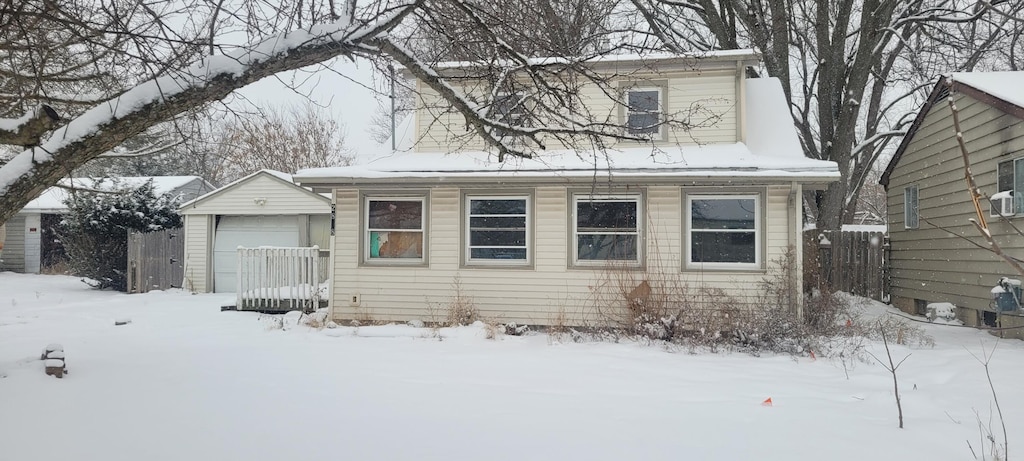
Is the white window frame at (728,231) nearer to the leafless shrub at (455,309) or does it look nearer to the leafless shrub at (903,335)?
the leafless shrub at (903,335)

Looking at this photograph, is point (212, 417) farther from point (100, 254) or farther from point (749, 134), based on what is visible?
point (100, 254)

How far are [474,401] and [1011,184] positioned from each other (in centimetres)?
902

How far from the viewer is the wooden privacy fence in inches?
581

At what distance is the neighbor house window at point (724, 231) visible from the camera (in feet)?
32.6

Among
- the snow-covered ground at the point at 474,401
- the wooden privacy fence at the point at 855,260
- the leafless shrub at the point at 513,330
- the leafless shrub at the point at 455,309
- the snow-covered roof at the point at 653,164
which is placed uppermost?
the snow-covered roof at the point at 653,164

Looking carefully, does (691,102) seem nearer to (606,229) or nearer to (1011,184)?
(606,229)

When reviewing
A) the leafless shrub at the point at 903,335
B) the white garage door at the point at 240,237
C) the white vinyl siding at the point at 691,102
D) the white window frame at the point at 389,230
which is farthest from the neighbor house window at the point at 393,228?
the leafless shrub at the point at 903,335

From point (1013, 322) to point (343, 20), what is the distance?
1150 cm

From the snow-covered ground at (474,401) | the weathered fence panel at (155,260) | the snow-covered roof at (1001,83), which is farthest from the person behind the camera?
the weathered fence panel at (155,260)

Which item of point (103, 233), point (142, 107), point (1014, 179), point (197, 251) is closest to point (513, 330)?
point (142, 107)

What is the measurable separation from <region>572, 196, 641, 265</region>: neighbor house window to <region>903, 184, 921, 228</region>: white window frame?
6.92 metres

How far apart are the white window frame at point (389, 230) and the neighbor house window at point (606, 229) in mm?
2586

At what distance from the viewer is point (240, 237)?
1647cm

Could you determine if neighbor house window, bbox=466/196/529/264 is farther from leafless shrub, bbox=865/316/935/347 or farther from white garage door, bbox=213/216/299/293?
white garage door, bbox=213/216/299/293
